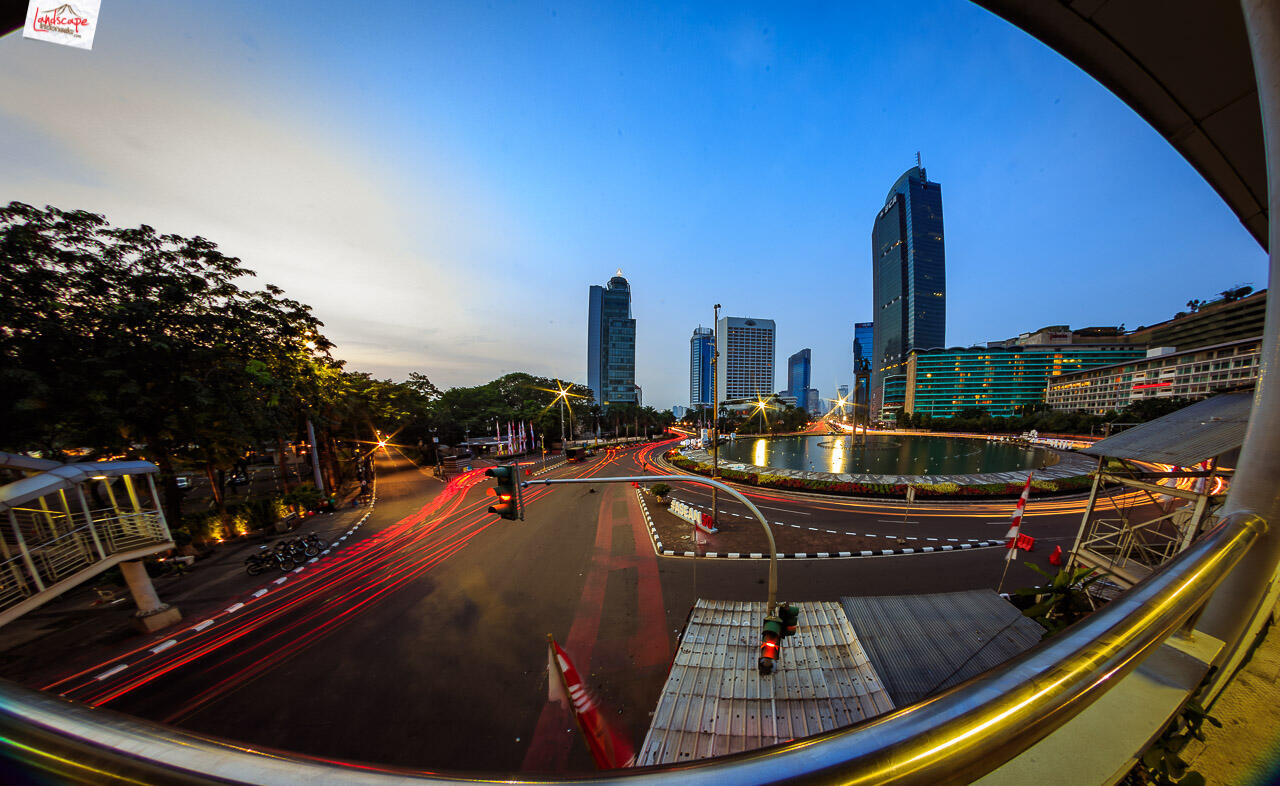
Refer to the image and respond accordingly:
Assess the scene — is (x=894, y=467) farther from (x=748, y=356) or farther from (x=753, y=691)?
(x=748, y=356)

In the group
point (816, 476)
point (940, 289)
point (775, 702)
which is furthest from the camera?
point (940, 289)

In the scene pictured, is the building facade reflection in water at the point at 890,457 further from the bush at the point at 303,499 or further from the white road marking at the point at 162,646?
the white road marking at the point at 162,646

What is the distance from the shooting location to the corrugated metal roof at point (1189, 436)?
6086 mm

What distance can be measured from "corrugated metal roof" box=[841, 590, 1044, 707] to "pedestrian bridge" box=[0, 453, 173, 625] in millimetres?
14238

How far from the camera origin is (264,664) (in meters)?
7.42

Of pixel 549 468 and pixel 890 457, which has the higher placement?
pixel 890 457

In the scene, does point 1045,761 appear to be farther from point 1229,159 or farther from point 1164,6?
point 1229,159

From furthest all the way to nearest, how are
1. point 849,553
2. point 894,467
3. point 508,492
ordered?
point 894,467 < point 849,553 < point 508,492

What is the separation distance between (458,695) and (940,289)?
444 feet

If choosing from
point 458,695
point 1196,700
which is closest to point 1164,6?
point 1196,700

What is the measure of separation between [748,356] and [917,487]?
89.2 m

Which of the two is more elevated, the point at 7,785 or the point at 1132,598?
the point at 1132,598

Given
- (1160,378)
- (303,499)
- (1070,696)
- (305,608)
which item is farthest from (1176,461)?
(1160,378)

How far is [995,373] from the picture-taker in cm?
7831
